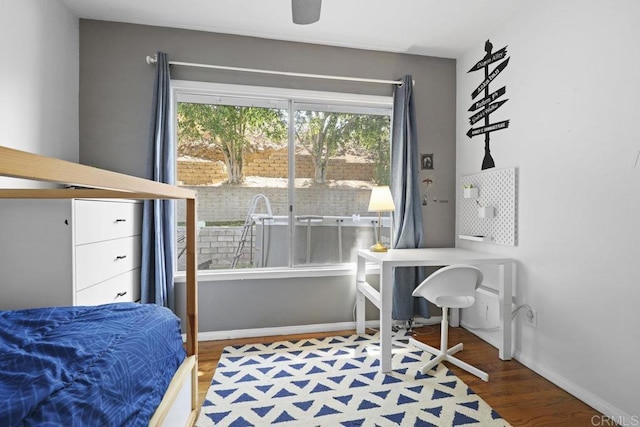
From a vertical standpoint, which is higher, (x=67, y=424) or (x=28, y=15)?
(x=28, y=15)

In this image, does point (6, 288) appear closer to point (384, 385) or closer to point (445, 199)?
point (384, 385)

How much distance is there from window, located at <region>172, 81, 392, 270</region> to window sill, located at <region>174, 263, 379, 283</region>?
80 mm

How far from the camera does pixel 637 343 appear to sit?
5.00 ft

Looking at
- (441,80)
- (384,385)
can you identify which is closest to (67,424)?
(384,385)

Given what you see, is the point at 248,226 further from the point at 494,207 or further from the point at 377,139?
the point at 494,207

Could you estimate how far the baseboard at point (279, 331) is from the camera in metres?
2.59

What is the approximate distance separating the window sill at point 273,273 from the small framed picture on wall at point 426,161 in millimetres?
1041

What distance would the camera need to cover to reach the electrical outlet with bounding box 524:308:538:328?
2102 millimetres

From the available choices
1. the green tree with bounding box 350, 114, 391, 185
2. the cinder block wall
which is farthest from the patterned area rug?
the green tree with bounding box 350, 114, 391, 185

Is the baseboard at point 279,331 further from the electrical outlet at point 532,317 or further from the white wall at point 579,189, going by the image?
the white wall at point 579,189

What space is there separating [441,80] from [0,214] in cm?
335

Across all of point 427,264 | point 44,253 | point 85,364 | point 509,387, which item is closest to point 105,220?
point 44,253

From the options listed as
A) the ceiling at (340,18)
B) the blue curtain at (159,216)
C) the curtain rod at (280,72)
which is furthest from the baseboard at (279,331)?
the ceiling at (340,18)

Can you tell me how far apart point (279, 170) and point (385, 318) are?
4.95 feet
